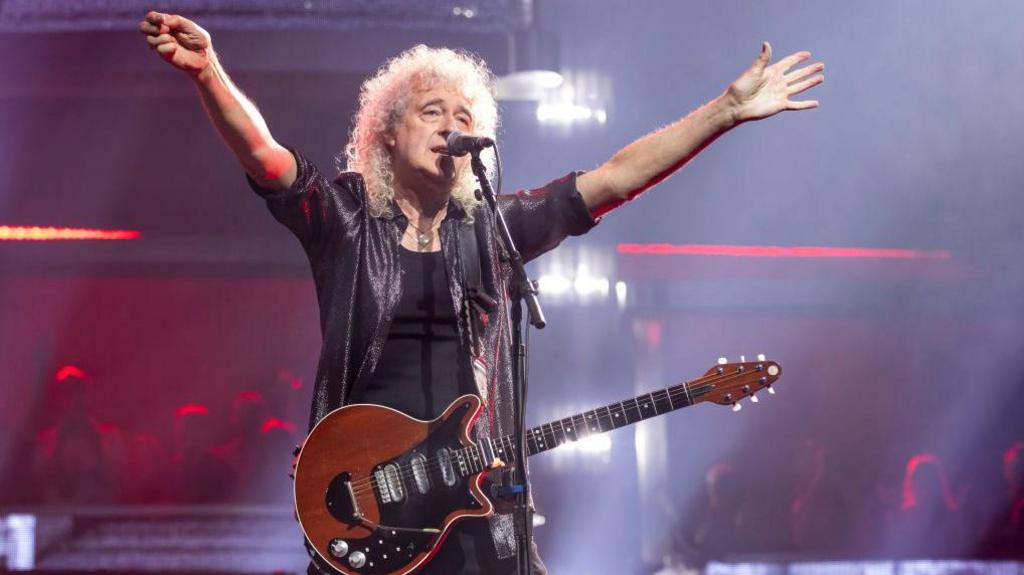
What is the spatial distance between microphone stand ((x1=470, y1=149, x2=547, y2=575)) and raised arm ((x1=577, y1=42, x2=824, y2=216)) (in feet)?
1.45

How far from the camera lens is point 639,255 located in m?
8.58

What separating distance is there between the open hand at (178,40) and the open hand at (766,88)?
1370 millimetres

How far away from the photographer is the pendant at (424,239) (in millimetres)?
2566

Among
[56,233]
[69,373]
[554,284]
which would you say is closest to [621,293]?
[554,284]

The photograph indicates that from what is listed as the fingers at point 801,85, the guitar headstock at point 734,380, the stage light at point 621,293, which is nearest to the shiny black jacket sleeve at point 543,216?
the guitar headstock at point 734,380

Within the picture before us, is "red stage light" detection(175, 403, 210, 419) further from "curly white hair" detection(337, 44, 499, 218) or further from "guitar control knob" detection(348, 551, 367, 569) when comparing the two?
"guitar control knob" detection(348, 551, 367, 569)

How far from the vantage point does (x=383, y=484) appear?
2.30 meters

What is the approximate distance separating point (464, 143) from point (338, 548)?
3.43 ft

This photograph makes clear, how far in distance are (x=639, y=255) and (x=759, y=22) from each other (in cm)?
268

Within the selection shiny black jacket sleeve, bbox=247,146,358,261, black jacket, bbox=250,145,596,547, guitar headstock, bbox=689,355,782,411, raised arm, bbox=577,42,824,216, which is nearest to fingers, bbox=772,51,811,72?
raised arm, bbox=577,42,824,216

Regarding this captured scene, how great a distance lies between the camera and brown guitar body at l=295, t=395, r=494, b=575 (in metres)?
2.26

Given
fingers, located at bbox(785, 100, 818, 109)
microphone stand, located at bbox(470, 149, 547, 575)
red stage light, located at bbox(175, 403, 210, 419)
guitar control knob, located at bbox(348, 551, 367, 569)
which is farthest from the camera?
red stage light, located at bbox(175, 403, 210, 419)

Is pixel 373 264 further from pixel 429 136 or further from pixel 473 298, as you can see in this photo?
pixel 429 136

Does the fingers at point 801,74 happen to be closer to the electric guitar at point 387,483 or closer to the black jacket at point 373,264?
the black jacket at point 373,264
